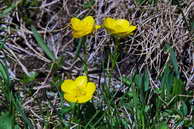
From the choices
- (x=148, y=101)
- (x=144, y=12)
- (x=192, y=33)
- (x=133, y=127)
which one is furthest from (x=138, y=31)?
(x=133, y=127)

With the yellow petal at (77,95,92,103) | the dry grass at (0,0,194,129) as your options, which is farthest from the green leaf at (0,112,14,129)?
the yellow petal at (77,95,92,103)

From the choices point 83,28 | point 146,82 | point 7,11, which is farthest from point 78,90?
point 7,11

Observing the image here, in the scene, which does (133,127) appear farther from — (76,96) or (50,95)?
(50,95)

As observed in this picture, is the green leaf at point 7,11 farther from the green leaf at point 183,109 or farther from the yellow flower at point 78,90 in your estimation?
the green leaf at point 183,109

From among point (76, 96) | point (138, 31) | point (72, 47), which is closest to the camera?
point (76, 96)

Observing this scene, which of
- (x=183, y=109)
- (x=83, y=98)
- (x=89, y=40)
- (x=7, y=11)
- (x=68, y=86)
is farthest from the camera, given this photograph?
(x=7, y=11)

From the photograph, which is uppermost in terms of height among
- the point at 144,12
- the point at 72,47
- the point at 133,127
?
the point at 144,12

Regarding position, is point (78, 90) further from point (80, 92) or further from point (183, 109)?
point (183, 109)
